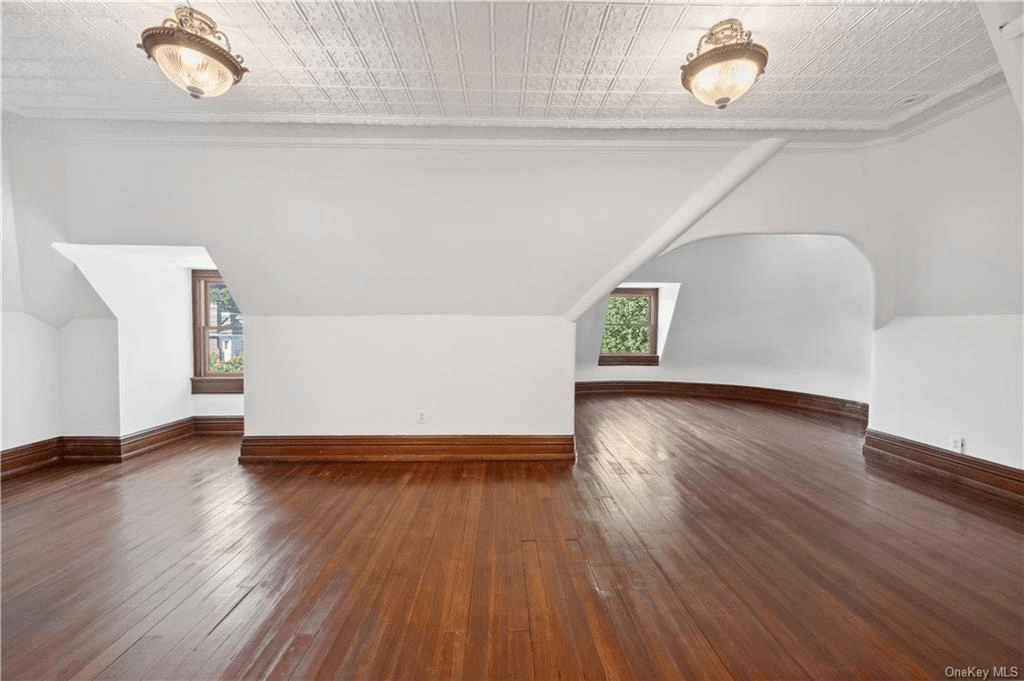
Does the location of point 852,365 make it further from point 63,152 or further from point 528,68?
point 63,152

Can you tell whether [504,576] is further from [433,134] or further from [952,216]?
[952,216]

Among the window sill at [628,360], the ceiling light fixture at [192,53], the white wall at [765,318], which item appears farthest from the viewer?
the window sill at [628,360]

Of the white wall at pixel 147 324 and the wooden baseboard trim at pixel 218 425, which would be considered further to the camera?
the wooden baseboard trim at pixel 218 425

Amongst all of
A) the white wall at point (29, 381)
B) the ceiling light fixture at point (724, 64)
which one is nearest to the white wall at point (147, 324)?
the white wall at point (29, 381)

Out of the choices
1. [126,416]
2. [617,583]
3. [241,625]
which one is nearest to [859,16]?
[617,583]

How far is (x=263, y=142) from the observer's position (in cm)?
316

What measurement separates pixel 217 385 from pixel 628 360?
6.69 meters

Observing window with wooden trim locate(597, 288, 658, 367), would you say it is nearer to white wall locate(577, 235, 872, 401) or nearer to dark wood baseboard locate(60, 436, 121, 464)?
white wall locate(577, 235, 872, 401)

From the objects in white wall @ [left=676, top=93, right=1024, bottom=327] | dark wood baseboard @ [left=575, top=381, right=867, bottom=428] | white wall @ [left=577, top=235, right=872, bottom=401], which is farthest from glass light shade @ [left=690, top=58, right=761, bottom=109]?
dark wood baseboard @ [left=575, top=381, right=867, bottom=428]

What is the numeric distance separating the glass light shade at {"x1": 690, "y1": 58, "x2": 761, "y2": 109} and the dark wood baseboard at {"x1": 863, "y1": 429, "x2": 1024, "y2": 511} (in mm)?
3633

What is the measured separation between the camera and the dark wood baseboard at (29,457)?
12.0 ft

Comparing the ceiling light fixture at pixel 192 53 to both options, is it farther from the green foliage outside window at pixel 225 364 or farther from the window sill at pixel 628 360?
the window sill at pixel 628 360

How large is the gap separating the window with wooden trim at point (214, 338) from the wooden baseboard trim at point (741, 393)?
221 inches
